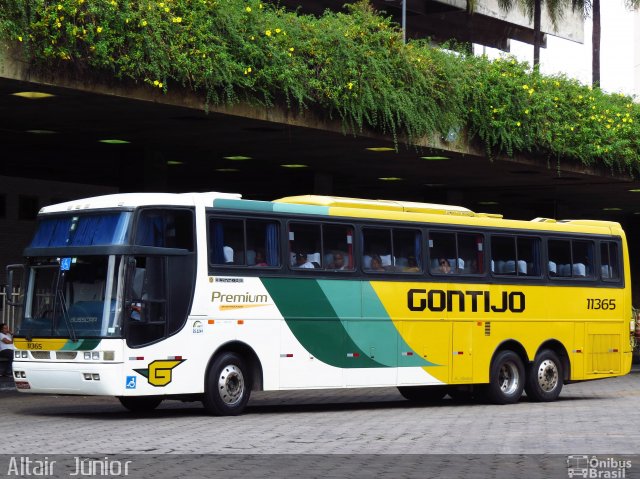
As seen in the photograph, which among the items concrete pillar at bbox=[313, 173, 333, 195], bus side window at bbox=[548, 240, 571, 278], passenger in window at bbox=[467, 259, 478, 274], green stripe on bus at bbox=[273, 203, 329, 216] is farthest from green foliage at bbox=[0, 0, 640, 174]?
concrete pillar at bbox=[313, 173, 333, 195]

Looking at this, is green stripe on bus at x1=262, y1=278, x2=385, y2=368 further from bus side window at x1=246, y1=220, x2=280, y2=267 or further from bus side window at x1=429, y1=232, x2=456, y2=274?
bus side window at x1=429, y1=232, x2=456, y2=274

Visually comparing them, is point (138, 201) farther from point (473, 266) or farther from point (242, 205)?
point (473, 266)

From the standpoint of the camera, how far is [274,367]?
20.7 metres

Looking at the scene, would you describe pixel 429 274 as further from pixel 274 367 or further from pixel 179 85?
pixel 179 85

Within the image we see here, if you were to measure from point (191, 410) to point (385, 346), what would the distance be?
10.5ft

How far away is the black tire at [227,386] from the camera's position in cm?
1975

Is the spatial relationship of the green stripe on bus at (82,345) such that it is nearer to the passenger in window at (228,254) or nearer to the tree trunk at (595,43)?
the passenger in window at (228,254)

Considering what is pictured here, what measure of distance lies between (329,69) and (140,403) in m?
7.78

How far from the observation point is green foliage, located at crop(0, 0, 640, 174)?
21.3m

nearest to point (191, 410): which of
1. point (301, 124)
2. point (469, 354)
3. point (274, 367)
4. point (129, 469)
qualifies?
point (274, 367)

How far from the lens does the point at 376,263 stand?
878 inches

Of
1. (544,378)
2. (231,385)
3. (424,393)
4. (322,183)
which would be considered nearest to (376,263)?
(231,385)

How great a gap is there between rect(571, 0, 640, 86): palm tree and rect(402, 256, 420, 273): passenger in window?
30.1m

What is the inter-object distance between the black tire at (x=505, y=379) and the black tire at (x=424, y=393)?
90 centimetres
